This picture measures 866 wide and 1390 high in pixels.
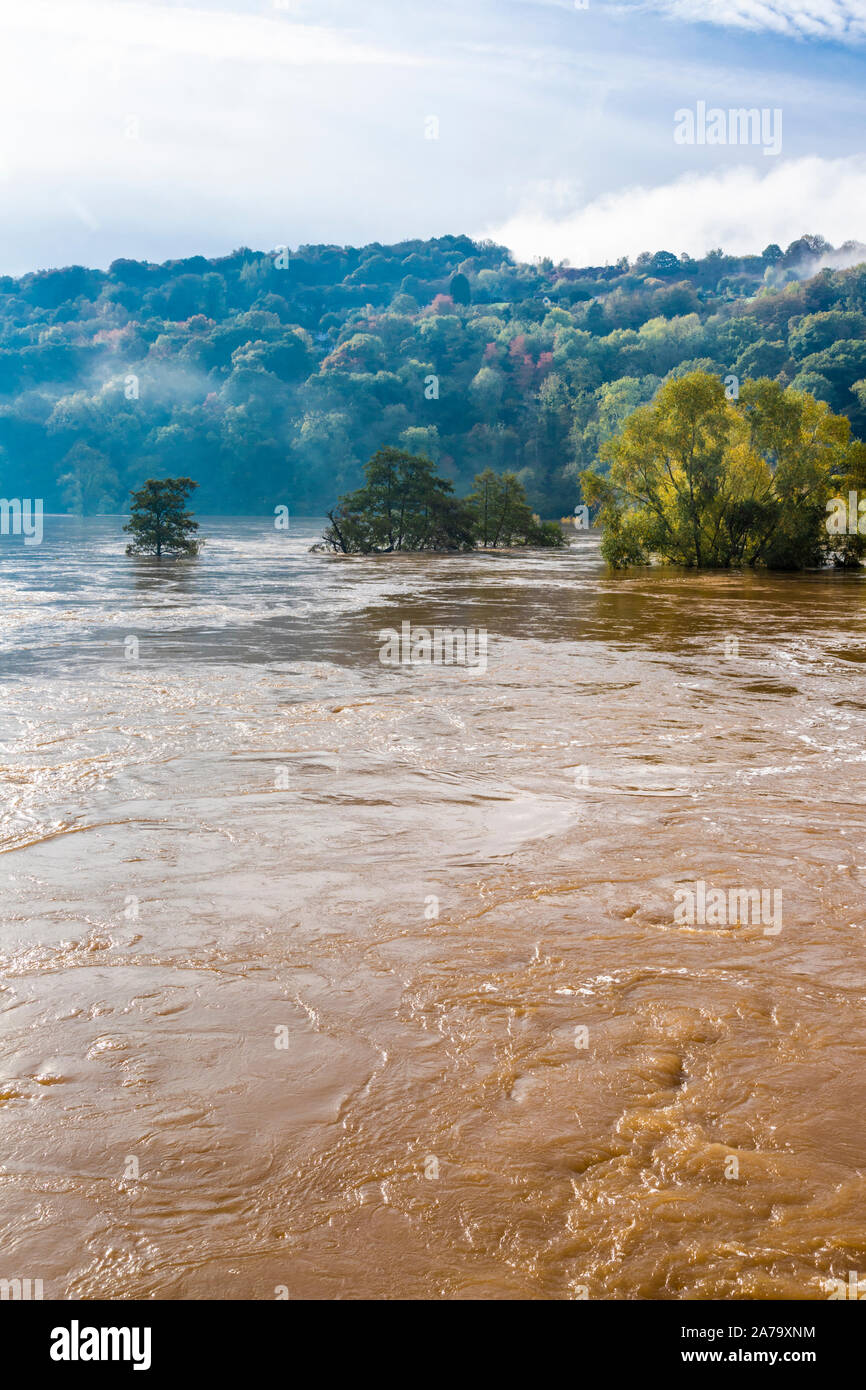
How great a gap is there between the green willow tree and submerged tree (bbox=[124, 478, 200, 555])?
17.0m

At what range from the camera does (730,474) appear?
3794 centimetres

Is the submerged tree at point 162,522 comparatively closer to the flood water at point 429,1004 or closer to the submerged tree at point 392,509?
the submerged tree at point 392,509

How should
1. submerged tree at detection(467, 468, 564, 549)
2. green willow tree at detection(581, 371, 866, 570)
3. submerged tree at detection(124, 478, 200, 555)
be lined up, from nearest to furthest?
green willow tree at detection(581, 371, 866, 570) < submerged tree at detection(124, 478, 200, 555) < submerged tree at detection(467, 468, 564, 549)

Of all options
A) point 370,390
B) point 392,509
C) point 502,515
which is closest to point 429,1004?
point 392,509

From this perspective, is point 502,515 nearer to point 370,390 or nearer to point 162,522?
point 162,522

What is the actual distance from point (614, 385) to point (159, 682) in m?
109

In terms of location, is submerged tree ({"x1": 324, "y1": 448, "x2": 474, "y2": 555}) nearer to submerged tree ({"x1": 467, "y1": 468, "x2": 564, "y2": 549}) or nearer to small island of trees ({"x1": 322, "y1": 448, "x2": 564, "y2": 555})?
small island of trees ({"x1": 322, "y1": 448, "x2": 564, "y2": 555})

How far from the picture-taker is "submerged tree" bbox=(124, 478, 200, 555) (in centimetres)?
4119

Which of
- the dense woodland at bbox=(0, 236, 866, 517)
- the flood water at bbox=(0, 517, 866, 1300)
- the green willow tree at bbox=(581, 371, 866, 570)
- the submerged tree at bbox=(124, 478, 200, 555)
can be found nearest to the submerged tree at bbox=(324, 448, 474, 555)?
the submerged tree at bbox=(124, 478, 200, 555)

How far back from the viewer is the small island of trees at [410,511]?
47.1m

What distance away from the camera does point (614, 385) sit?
11350 centimetres
